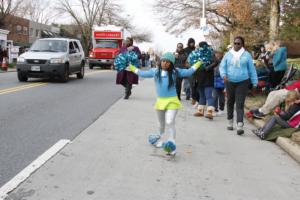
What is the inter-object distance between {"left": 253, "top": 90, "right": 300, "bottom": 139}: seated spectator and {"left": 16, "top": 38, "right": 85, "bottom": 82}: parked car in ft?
37.0

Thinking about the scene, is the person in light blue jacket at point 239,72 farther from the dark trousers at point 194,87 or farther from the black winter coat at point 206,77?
the dark trousers at point 194,87

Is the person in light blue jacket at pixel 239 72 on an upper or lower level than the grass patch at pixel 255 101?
upper

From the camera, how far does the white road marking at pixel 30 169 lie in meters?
5.10

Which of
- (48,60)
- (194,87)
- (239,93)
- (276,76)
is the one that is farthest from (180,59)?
(48,60)

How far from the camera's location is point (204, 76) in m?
11.1

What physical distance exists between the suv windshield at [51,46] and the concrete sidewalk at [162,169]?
11.2 m

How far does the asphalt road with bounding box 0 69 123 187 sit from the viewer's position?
6.72m

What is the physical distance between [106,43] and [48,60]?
19470mm

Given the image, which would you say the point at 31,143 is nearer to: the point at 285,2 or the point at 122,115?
the point at 122,115

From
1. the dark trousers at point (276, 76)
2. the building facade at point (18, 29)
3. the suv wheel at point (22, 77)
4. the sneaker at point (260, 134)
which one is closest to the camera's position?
the sneaker at point (260, 134)

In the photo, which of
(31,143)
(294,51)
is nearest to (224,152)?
(31,143)

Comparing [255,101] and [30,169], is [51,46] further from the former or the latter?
[30,169]

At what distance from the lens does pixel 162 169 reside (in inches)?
244

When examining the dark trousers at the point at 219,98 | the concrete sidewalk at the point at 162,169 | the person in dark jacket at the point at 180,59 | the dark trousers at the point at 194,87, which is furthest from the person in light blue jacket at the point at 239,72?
the person in dark jacket at the point at 180,59
